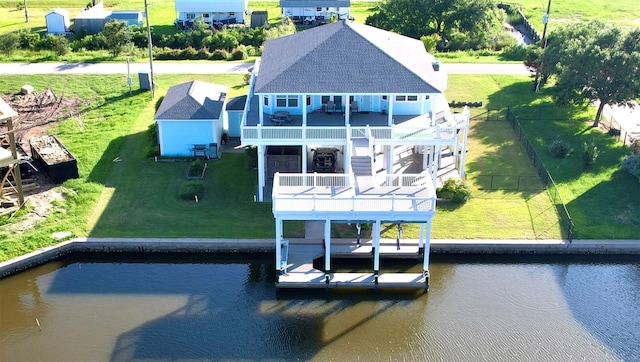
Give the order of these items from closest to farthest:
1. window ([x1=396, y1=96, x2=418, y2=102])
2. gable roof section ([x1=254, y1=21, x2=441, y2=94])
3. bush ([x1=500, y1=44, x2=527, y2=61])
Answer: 1. gable roof section ([x1=254, y1=21, x2=441, y2=94])
2. window ([x1=396, y1=96, x2=418, y2=102])
3. bush ([x1=500, y1=44, x2=527, y2=61])

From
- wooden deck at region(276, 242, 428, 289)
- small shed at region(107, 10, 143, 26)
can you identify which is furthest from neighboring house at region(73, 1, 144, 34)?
wooden deck at region(276, 242, 428, 289)

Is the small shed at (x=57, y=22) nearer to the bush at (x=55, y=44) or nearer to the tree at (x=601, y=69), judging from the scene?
the bush at (x=55, y=44)

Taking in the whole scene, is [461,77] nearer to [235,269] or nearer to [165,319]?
[235,269]

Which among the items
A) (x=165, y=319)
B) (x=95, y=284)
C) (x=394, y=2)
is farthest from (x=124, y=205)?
(x=394, y=2)

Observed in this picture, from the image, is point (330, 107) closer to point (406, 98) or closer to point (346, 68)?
point (346, 68)

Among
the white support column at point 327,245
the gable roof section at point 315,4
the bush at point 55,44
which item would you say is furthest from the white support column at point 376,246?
the gable roof section at point 315,4

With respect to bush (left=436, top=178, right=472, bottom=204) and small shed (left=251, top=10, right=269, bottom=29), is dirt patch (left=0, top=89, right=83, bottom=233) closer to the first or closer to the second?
bush (left=436, top=178, right=472, bottom=204)
